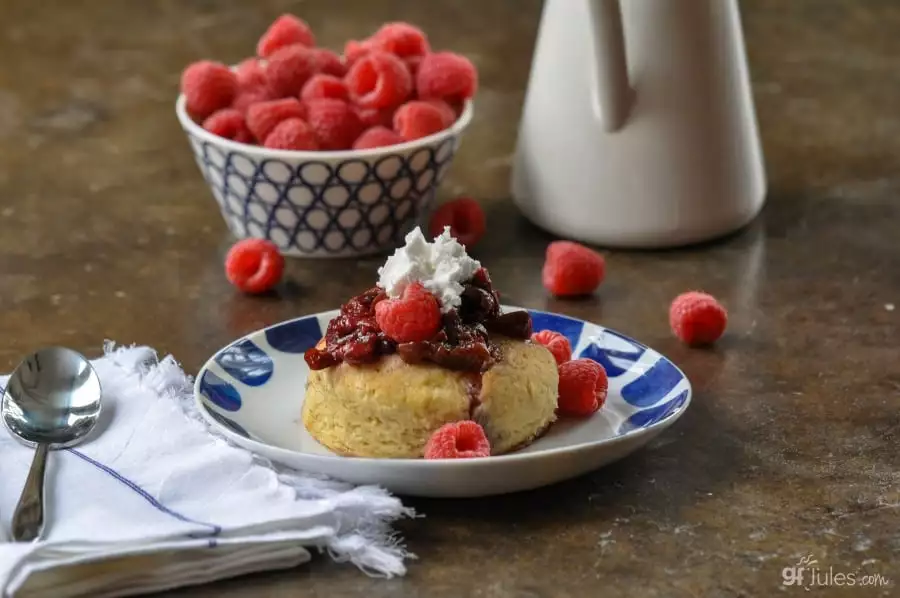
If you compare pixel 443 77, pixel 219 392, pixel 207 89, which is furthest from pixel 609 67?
pixel 219 392

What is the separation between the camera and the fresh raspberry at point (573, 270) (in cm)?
124

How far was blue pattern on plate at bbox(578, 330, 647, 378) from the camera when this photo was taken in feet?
3.33

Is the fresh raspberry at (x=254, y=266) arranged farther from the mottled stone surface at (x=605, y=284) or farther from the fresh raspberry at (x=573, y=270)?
the fresh raspberry at (x=573, y=270)

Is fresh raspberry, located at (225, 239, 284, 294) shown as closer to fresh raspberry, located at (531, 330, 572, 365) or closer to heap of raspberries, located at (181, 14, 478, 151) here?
heap of raspberries, located at (181, 14, 478, 151)

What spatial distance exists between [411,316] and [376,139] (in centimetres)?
43

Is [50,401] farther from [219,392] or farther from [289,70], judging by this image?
[289,70]

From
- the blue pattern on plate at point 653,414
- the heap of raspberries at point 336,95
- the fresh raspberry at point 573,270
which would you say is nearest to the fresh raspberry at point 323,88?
the heap of raspberries at point 336,95

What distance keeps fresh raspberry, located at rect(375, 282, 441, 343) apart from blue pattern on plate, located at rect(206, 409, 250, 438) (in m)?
0.12

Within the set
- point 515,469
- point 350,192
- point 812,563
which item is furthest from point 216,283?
point 812,563

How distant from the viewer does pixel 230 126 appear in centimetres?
130

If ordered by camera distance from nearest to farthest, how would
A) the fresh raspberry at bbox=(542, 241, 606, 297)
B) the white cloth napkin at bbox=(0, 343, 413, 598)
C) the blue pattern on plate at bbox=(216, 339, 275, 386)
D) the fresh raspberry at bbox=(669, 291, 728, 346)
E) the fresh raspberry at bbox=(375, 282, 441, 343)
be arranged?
the white cloth napkin at bbox=(0, 343, 413, 598)
the fresh raspberry at bbox=(375, 282, 441, 343)
the blue pattern on plate at bbox=(216, 339, 275, 386)
the fresh raspberry at bbox=(669, 291, 728, 346)
the fresh raspberry at bbox=(542, 241, 606, 297)

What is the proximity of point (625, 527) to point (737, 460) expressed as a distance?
0.43 feet

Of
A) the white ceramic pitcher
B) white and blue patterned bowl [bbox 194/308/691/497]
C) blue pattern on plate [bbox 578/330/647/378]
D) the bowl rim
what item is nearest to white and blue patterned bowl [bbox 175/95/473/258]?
the bowl rim

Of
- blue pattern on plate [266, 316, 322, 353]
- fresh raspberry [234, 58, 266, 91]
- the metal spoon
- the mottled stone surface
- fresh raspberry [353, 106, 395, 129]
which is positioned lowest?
the mottled stone surface
